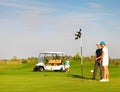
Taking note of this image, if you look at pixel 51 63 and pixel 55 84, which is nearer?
pixel 55 84

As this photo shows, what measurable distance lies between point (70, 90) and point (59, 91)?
735 mm

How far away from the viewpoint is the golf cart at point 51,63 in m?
45.2

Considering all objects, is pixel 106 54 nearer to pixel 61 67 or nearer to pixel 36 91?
pixel 36 91

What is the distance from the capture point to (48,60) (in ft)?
152

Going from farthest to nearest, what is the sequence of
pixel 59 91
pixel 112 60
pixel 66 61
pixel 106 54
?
pixel 112 60 → pixel 66 61 → pixel 106 54 → pixel 59 91

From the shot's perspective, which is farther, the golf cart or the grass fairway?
the golf cart

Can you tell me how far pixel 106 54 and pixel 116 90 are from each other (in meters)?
6.45

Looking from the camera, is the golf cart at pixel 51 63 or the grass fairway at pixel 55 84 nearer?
the grass fairway at pixel 55 84

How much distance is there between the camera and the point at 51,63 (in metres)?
46.2

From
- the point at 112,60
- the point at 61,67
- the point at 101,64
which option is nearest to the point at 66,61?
the point at 61,67

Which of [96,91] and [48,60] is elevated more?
[48,60]

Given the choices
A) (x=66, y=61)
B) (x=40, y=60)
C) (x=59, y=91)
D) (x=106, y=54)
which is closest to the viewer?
(x=59, y=91)

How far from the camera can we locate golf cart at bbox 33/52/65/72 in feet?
148

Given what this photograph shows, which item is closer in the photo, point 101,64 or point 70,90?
point 70,90
